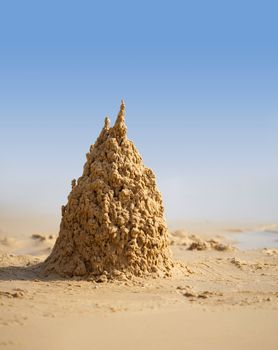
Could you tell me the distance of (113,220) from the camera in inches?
260

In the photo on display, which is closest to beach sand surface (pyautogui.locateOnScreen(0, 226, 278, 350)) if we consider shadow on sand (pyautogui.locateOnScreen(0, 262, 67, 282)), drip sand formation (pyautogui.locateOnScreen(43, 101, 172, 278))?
shadow on sand (pyautogui.locateOnScreen(0, 262, 67, 282))

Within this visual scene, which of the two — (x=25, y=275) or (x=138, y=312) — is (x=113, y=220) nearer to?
(x=25, y=275)

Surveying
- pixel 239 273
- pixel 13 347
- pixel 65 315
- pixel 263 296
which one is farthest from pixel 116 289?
pixel 239 273

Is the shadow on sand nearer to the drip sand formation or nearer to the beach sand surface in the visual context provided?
the beach sand surface

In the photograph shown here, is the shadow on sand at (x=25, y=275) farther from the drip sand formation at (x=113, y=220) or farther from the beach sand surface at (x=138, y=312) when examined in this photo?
the drip sand formation at (x=113, y=220)

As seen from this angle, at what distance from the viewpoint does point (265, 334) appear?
14.4ft

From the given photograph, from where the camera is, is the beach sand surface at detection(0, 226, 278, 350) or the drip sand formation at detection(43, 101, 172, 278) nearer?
the beach sand surface at detection(0, 226, 278, 350)

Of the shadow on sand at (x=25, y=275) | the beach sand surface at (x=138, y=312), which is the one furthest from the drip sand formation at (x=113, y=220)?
the beach sand surface at (x=138, y=312)

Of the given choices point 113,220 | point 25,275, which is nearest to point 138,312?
point 113,220

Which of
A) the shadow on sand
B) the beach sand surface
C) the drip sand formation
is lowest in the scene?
the beach sand surface

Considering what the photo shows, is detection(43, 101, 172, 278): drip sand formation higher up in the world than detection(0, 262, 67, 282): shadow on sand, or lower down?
higher up

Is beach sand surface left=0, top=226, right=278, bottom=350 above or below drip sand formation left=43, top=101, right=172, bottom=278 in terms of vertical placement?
below

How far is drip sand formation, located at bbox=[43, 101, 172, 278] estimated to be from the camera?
21.5ft

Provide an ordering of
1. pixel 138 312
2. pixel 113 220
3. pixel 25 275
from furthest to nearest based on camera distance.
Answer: pixel 25 275 → pixel 113 220 → pixel 138 312
